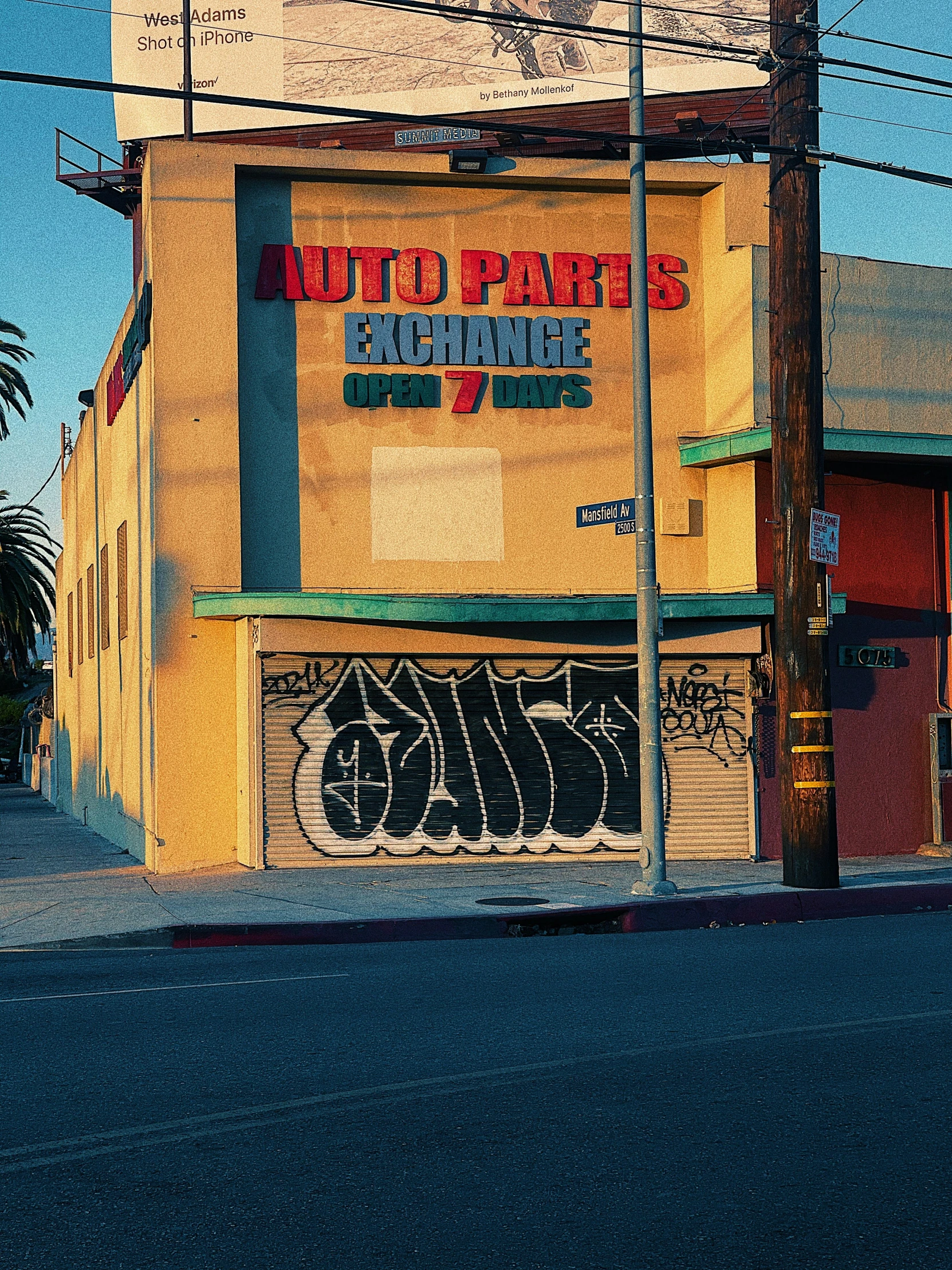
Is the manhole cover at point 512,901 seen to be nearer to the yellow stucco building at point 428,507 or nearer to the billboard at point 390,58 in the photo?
the yellow stucco building at point 428,507

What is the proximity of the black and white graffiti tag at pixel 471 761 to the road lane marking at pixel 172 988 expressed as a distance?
7760 mm

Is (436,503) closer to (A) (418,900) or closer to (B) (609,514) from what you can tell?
(B) (609,514)

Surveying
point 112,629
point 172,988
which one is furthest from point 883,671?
point 112,629

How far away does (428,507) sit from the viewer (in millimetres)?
18844

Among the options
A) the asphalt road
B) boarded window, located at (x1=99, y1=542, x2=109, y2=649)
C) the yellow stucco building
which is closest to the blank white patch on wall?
the yellow stucco building

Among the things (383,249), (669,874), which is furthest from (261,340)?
(669,874)

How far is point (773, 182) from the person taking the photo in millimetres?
15164

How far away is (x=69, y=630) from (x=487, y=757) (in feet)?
71.1

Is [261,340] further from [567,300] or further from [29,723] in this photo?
[29,723]

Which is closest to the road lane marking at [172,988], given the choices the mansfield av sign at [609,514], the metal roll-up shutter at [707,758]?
the mansfield av sign at [609,514]

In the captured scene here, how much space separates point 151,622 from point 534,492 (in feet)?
16.5

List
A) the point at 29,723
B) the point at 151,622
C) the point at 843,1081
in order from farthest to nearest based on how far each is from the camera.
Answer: the point at 29,723 < the point at 151,622 < the point at 843,1081

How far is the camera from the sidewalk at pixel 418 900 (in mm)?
12891

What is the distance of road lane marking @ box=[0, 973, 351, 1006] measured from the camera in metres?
9.48
